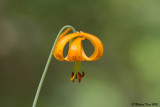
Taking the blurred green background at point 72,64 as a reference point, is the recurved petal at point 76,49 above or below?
below

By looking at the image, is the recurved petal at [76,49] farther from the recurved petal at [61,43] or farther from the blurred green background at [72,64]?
the blurred green background at [72,64]

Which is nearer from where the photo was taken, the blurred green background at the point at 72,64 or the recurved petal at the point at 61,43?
the recurved petal at the point at 61,43

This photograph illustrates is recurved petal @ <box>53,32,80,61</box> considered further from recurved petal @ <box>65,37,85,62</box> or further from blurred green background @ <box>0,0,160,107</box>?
blurred green background @ <box>0,0,160,107</box>

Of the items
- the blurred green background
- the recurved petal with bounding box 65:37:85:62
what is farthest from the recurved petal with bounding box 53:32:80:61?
the blurred green background

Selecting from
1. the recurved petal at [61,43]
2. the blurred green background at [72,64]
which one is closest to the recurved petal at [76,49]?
the recurved petal at [61,43]

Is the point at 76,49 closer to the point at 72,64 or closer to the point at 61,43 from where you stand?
the point at 61,43

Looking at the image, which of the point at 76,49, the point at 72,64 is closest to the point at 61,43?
the point at 76,49

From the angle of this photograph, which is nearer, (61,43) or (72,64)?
(61,43)

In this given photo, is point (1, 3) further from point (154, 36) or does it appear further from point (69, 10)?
point (154, 36)
